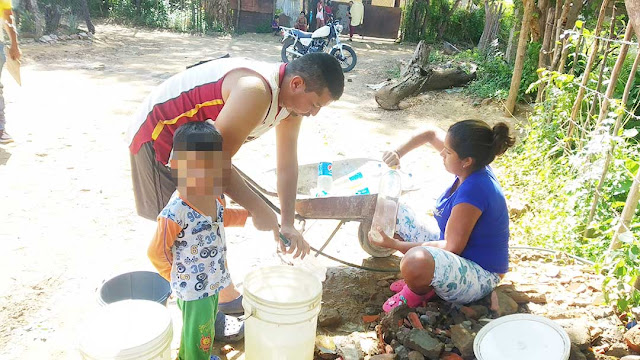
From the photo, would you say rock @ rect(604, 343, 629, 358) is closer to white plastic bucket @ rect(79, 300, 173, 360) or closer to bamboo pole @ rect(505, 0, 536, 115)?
white plastic bucket @ rect(79, 300, 173, 360)

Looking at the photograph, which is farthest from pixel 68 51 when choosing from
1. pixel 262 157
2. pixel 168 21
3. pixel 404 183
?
pixel 404 183

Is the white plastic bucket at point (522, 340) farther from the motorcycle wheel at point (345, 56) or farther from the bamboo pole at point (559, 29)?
the motorcycle wheel at point (345, 56)

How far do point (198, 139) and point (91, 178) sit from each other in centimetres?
353

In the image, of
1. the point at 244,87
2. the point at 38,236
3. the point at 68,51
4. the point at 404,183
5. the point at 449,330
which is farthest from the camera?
the point at 68,51

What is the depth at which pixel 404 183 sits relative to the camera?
3.32 metres

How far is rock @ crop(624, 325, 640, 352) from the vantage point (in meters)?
2.33

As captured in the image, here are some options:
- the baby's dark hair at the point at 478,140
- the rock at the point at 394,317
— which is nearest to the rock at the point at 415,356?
the rock at the point at 394,317

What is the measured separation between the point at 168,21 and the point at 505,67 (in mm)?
11724

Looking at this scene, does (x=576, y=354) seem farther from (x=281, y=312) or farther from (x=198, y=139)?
(x=198, y=139)

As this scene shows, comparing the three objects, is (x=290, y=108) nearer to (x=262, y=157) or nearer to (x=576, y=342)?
(x=576, y=342)

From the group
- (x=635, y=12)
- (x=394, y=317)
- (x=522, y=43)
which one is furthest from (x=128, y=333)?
(x=522, y=43)

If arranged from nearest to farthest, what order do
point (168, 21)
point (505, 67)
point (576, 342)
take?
1. point (576, 342)
2. point (505, 67)
3. point (168, 21)

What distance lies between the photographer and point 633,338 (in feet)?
7.73

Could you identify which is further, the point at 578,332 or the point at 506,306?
the point at 506,306
